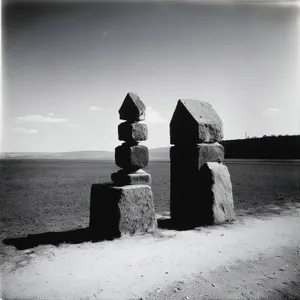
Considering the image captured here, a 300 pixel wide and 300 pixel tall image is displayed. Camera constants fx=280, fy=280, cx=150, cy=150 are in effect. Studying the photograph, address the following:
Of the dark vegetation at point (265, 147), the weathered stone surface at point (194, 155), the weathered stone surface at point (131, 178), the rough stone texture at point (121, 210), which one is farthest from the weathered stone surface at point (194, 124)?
the dark vegetation at point (265, 147)

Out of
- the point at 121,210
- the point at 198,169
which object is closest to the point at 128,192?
the point at 121,210

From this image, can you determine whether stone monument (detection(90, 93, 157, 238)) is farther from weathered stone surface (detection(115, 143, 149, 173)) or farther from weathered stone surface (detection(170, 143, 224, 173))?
weathered stone surface (detection(170, 143, 224, 173))

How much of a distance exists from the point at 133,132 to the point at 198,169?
1573 mm

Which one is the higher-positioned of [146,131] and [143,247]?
[146,131]

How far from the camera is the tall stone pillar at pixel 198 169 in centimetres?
550

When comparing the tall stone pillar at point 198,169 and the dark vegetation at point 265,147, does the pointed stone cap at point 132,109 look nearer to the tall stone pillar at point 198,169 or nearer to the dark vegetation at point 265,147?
the tall stone pillar at point 198,169

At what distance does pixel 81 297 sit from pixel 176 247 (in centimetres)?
173

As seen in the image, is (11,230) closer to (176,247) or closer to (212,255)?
(176,247)

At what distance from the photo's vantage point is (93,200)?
5.22 meters

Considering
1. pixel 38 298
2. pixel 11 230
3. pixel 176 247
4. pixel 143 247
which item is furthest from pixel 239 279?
pixel 11 230

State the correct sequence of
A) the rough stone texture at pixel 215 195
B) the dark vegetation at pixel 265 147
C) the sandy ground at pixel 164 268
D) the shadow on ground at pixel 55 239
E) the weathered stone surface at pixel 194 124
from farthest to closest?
the dark vegetation at pixel 265 147 < the weathered stone surface at pixel 194 124 < the rough stone texture at pixel 215 195 < the shadow on ground at pixel 55 239 < the sandy ground at pixel 164 268

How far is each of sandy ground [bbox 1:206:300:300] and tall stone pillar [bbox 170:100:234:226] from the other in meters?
0.78

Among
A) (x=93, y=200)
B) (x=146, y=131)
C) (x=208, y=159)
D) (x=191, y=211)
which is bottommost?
(x=191, y=211)

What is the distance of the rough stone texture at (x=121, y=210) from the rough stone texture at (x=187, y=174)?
112 centimetres
